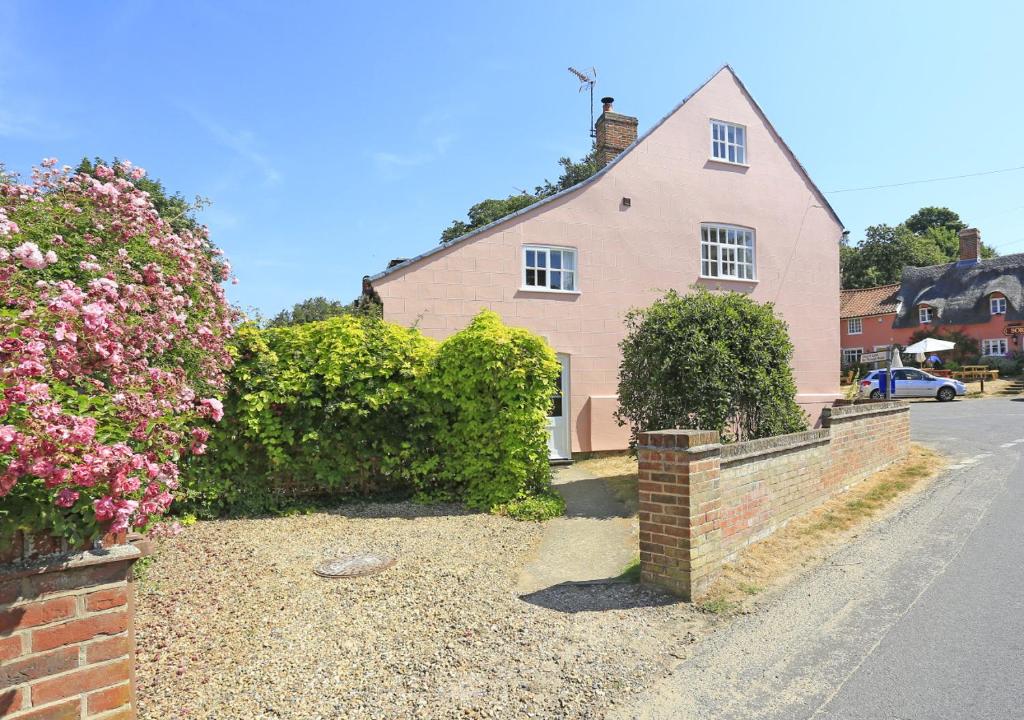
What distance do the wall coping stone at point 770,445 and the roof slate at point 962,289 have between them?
41.1 metres

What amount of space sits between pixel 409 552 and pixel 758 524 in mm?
3509

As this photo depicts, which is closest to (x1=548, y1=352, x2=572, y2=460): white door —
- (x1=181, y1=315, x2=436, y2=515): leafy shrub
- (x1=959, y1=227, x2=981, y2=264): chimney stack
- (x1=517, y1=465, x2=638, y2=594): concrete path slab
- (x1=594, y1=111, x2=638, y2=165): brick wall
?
(x1=517, y1=465, x2=638, y2=594): concrete path slab

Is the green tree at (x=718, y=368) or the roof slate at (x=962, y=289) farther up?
the roof slate at (x=962, y=289)

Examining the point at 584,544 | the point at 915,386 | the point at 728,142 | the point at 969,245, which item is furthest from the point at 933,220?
the point at 584,544

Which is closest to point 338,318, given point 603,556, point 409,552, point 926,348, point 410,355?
point 410,355

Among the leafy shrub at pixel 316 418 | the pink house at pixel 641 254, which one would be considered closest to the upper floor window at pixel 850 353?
the pink house at pixel 641 254

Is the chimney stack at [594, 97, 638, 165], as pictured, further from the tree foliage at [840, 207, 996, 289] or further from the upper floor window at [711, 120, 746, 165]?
the tree foliage at [840, 207, 996, 289]

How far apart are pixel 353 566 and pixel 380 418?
2.67 meters

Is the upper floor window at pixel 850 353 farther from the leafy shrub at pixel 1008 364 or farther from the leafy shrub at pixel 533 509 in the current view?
the leafy shrub at pixel 533 509

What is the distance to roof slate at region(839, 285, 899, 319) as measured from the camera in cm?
4428

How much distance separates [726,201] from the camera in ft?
48.6

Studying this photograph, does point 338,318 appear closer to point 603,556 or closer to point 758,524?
point 603,556

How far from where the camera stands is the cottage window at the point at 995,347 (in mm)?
37688

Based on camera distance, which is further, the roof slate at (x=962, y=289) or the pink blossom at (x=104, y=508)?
the roof slate at (x=962, y=289)
